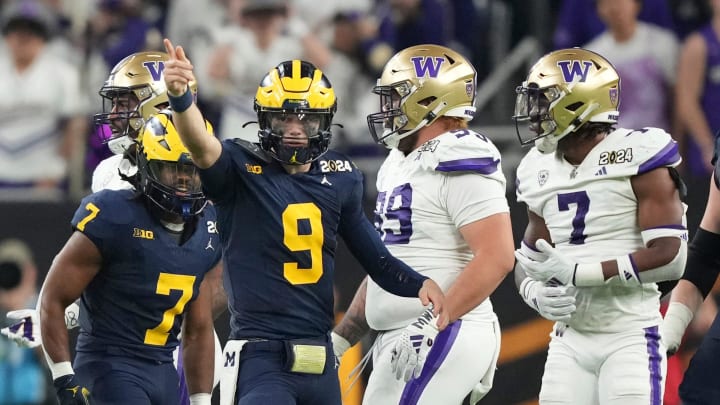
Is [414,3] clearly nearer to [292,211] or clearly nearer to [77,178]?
[77,178]

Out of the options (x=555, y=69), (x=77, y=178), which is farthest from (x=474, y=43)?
(x=555, y=69)

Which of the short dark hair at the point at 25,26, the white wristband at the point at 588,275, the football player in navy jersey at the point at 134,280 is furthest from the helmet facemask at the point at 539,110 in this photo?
the short dark hair at the point at 25,26

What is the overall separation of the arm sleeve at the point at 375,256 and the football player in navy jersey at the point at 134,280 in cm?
61

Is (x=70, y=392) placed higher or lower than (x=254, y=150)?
lower

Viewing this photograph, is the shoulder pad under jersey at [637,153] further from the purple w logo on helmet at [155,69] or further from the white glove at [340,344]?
the purple w logo on helmet at [155,69]

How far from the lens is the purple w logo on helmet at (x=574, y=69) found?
6031 millimetres

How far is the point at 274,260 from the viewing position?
527cm

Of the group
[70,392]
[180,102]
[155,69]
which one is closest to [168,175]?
[180,102]

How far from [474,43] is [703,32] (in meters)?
1.51

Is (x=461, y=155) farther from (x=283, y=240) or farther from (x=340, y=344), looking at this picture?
(x=340, y=344)

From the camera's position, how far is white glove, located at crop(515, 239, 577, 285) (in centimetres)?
570

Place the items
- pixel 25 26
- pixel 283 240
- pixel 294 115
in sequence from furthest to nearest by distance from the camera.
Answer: pixel 25 26
pixel 294 115
pixel 283 240

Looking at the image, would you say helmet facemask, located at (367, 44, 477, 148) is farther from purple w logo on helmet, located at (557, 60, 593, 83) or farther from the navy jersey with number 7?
the navy jersey with number 7

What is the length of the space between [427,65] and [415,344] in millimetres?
1266
